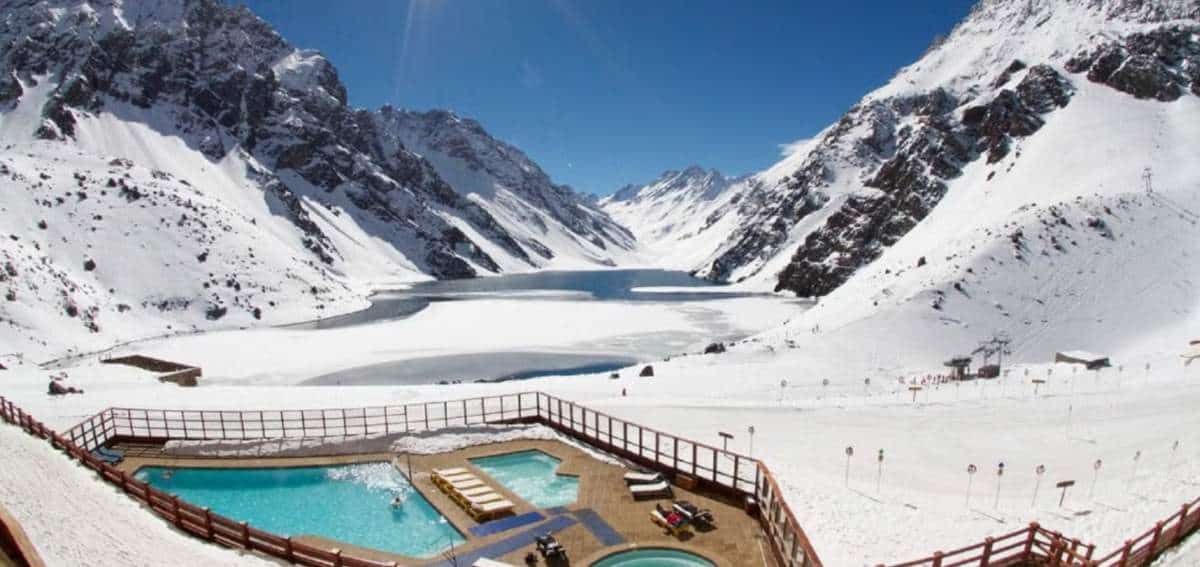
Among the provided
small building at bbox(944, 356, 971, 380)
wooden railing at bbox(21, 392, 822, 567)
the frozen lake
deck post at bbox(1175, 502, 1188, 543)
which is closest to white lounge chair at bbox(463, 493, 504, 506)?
wooden railing at bbox(21, 392, 822, 567)

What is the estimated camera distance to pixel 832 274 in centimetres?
14875

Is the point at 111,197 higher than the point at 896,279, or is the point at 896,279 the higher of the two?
the point at 111,197

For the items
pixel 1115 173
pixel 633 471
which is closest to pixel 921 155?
pixel 1115 173

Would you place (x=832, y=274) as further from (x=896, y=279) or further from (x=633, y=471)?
(x=633, y=471)

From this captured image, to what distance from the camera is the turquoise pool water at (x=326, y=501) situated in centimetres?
2461

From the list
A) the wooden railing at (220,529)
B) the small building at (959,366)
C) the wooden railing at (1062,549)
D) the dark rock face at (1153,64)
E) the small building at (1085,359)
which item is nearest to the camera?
the wooden railing at (1062,549)

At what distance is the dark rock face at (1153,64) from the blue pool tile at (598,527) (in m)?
143

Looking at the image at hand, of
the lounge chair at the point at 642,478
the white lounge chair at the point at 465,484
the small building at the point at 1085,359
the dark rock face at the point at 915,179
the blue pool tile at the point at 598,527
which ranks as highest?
the dark rock face at the point at 915,179

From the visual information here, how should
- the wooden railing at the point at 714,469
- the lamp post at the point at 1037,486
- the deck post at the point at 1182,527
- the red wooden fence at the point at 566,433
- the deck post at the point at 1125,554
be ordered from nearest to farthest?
the deck post at the point at 1125,554 → the deck post at the point at 1182,527 → the red wooden fence at the point at 566,433 → the wooden railing at the point at 714,469 → the lamp post at the point at 1037,486

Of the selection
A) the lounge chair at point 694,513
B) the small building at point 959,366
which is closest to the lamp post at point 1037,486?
the lounge chair at point 694,513

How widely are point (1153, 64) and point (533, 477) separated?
150 metres

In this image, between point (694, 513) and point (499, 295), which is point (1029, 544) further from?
point (499, 295)

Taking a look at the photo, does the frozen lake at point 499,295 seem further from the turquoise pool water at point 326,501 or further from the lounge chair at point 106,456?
the turquoise pool water at point 326,501

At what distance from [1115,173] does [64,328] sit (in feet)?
455
